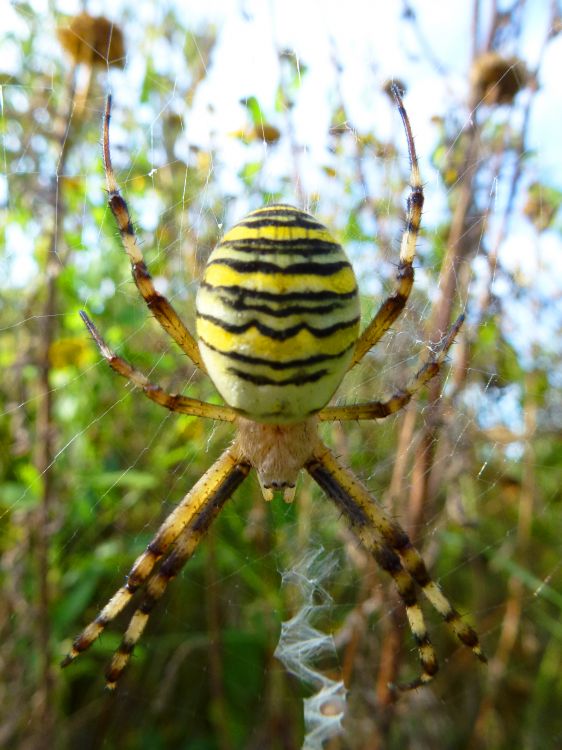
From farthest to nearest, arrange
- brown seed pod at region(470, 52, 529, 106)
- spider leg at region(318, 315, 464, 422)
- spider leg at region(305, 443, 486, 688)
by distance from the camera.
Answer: brown seed pod at region(470, 52, 529, 106) < spider leg at region(305, 443, 486, 688) < spider leg at region(318, 315, 464, 422)

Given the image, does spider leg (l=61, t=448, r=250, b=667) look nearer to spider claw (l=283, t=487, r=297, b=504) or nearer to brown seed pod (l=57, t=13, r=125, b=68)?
spider claw (l=283, t=487, r=297, b=504)

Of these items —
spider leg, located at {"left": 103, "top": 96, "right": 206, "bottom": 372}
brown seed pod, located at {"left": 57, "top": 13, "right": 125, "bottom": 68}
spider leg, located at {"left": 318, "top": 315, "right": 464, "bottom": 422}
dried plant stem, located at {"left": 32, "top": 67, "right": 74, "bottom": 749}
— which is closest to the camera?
spider leg, located at {"left": 103, "top": 96, "right": 206, "bottom": 372}

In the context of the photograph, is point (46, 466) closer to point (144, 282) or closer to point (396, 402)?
point (144, 282)

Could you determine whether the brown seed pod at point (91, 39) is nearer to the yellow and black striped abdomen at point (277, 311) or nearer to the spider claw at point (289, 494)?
the yellow and black striped abdomen at point (277, 311)

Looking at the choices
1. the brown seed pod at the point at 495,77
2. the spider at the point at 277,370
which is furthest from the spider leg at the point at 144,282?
the brown seed pod at the point at 495,77

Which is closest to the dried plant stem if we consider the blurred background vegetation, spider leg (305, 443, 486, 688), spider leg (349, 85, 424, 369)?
the blurred background vegetation

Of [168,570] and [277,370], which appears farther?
[168,570]

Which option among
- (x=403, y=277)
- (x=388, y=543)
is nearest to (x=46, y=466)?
(x=388, y=543)
